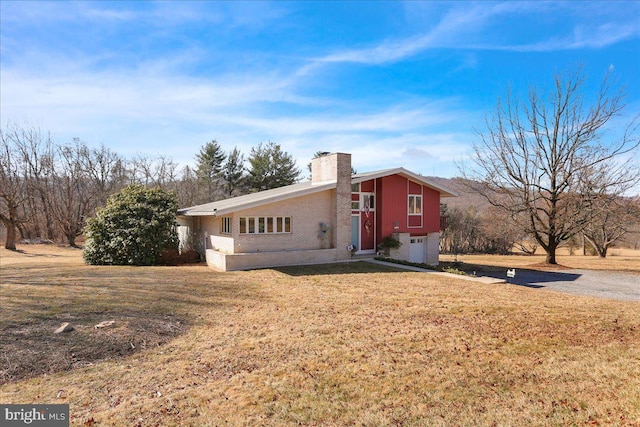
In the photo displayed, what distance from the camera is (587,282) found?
1673cm

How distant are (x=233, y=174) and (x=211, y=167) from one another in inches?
105

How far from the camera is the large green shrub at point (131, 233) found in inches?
764

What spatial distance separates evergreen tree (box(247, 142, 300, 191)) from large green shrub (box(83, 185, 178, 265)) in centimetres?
2295

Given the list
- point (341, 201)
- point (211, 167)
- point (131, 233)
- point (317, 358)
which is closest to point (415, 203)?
point (341, 201)

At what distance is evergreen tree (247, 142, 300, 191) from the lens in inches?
1715

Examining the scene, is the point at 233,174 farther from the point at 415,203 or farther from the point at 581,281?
the point at 581,281

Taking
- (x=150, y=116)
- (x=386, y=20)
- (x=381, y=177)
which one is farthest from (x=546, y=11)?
(x=150, y=116)

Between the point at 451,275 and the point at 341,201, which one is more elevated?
the point at 341,201

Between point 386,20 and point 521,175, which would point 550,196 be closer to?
point 521,175

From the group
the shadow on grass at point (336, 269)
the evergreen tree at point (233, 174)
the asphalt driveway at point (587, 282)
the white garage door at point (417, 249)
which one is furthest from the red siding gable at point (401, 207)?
the evergreen tree at point (233, 174)

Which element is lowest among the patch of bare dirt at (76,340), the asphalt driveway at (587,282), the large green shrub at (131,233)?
the asphalt driveway at (587,282)

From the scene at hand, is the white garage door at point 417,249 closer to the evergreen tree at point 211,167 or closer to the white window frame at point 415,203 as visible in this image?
the white window frame at point 415,203

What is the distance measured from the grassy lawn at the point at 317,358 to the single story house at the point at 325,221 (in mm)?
5908

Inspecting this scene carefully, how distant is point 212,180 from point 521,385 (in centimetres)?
4305
